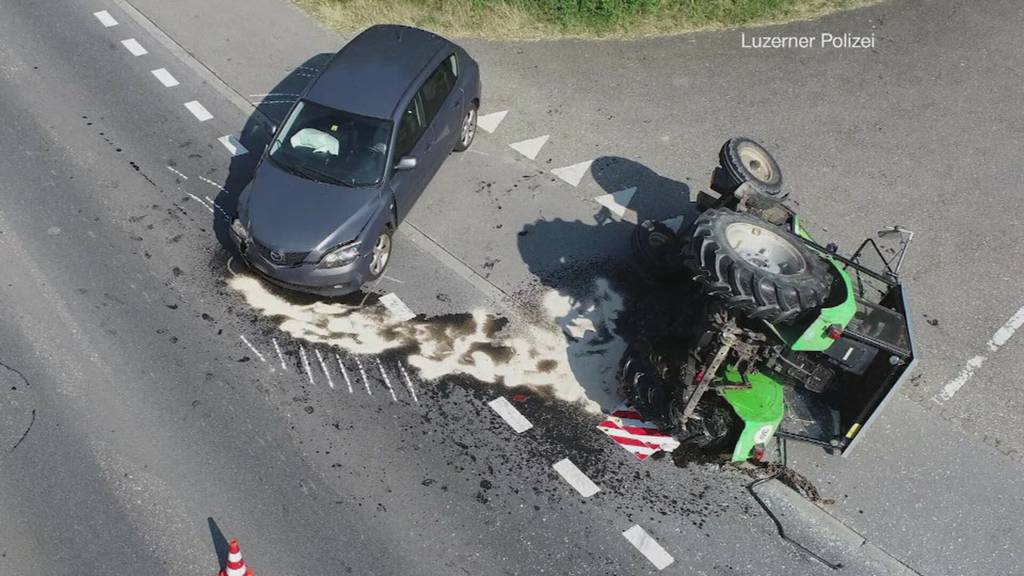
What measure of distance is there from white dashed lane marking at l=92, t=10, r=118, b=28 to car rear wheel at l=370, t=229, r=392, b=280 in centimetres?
757

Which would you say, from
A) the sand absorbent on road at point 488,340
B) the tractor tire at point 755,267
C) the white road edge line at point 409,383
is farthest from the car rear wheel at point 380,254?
the tractor tire at point 755,267

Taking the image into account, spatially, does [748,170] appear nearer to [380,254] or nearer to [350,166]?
[380,254]

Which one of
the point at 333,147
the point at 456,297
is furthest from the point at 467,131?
the point at 456,297

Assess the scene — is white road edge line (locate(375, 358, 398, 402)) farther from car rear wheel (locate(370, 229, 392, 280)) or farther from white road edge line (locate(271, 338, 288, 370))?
car rear wheel (locate(370, 229, 392, 280))

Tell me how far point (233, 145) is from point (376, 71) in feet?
8.85

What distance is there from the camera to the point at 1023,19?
16.4m

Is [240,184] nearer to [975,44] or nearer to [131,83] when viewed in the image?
[131,83]

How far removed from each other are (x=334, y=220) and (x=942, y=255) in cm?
787

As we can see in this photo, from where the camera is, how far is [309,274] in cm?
1033

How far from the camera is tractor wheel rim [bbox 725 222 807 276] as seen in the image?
886 cm

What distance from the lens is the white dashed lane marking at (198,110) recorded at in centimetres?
1348

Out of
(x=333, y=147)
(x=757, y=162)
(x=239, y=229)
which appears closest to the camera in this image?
(x=239, y=229)

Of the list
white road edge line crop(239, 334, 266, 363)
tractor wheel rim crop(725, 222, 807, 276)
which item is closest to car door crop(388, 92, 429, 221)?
white road edge line crop(239, 334, 266, 363)

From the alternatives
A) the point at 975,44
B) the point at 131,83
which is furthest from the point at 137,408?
the point at 975,44
